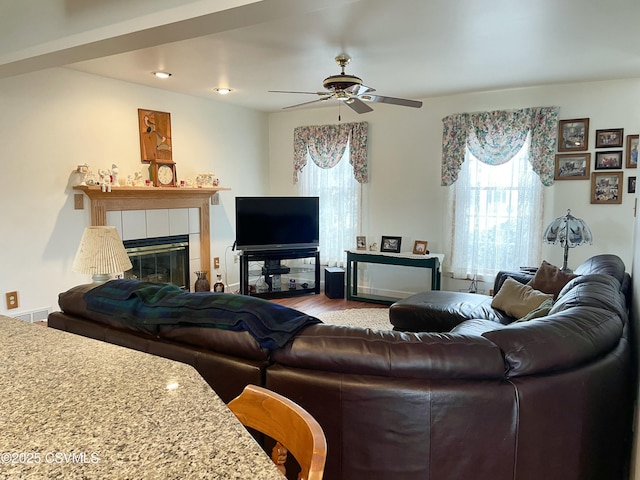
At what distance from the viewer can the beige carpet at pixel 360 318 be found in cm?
465

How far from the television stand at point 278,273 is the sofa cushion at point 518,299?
2.91 metres

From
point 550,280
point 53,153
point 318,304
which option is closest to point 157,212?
point 53,153

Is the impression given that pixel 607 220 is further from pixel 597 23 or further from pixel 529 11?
pixel 529 11

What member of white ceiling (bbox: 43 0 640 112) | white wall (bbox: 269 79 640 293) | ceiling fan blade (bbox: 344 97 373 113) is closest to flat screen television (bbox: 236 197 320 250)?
white wall (bbox: 269 79 640 293)

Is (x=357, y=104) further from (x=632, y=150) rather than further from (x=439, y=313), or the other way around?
(x=632, y=150)

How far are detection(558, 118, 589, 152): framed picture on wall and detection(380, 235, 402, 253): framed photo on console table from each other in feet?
6.74

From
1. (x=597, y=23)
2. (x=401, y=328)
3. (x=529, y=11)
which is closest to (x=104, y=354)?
(x=401, y=328)

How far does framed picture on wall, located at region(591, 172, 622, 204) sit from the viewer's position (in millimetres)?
4515

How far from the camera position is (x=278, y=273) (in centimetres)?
593

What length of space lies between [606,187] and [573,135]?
63 centimetres

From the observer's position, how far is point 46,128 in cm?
406

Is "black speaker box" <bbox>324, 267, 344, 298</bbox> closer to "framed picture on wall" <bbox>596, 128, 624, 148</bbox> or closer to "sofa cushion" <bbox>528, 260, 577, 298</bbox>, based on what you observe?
"sofa cushion" <bbox>528, 260, 577, 298</bbox>

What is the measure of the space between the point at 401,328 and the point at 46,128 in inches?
143

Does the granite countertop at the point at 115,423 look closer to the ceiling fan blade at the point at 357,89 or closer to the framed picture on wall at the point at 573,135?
the ceiling fan blade at the point at 357,89
